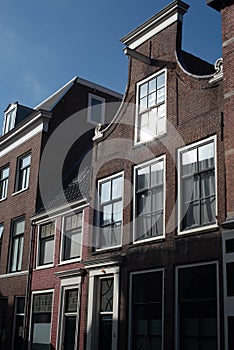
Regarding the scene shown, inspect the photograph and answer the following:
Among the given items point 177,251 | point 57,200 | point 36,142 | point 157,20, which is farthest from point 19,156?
point 177,251

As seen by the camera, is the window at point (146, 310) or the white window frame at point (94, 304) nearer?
the window at point (146, 310)

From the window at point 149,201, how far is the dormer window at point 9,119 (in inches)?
500

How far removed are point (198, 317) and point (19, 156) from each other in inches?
562

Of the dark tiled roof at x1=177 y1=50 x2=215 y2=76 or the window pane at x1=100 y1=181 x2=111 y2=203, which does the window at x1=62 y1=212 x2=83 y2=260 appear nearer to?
the window pane at x1=100 y1=181 x2=111 y2=203

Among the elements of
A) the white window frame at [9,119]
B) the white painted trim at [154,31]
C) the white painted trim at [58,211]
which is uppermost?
the white window frame at [9,119]

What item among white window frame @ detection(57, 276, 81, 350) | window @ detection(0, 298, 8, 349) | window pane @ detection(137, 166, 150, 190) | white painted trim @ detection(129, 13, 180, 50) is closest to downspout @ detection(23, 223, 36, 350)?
window @ detection(0, 298, 8, 349)

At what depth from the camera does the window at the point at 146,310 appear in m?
14.3

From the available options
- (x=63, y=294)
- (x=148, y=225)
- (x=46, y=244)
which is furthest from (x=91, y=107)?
(x=148, y=225)

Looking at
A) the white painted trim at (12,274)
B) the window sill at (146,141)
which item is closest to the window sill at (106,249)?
the window sill at (146,141)

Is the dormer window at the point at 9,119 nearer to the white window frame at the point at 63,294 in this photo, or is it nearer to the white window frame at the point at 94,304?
the white window frame at the point at 63,294

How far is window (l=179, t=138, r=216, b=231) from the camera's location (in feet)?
44.8

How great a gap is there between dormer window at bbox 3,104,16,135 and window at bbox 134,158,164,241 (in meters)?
12.7

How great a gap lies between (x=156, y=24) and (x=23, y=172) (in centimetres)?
1045

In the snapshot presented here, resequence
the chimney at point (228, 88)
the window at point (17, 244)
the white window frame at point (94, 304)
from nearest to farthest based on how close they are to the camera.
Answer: the chimney at point (228, 88) < the white window frame at point (94, 304) < the window at point (17, 244)
